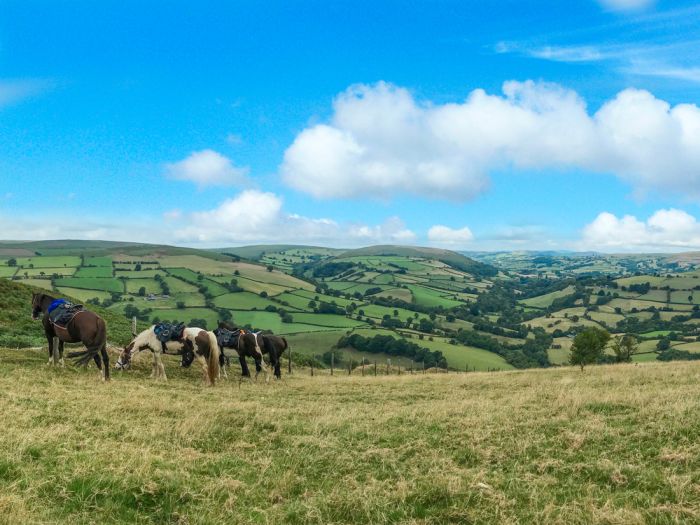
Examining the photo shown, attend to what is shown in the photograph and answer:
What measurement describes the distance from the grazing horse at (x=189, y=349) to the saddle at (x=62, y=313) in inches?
136

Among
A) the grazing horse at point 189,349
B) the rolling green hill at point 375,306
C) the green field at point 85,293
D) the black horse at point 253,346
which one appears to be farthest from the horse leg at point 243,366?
the green field at point 85,293

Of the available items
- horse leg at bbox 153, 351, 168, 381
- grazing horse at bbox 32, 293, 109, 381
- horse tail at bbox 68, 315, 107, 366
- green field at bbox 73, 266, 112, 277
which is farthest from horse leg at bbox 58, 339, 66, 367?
green field at bbox 73, 266, 112, 277

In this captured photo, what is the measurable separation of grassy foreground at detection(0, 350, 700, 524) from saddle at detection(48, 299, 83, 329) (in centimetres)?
393

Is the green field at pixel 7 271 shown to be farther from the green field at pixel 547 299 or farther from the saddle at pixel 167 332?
the green field at pixel 547 299

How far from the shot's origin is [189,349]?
2109cm

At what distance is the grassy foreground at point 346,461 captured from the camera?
20.4ft

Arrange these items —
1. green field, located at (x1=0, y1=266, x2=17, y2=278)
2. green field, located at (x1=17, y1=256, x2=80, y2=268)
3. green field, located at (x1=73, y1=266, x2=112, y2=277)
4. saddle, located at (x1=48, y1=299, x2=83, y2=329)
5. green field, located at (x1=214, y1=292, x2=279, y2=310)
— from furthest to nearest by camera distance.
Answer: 1. green field, located at (x1=17, y1=256, x2=80, y2=268)
2. green field, located at (x1=73, y1=266, x2=112, y2=277)
3. green field, located at (x1=0, y1=266, x2=17, y2=278)
4. green field, located at (x1=214, y1=292, x2=279, y2=310)
5. saddle, located at (x1=48, y1=299, x2=83, y2=329)

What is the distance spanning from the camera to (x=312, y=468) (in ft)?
26.6

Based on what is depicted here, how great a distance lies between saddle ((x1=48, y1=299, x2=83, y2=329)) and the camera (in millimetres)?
16864

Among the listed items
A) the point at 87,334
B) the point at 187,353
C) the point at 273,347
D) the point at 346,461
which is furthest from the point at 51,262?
the point at 346,461

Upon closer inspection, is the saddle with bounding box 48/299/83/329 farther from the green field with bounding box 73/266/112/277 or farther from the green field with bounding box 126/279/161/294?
the green field with bounding box 73/266/112/277

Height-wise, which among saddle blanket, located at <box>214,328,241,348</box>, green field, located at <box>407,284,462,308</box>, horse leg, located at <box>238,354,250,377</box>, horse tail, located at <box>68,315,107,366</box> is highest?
horse tail, located at <box>68,315,107,366</box>

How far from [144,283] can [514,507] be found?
131065 millimetres

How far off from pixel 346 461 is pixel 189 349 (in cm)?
1487
